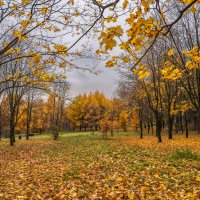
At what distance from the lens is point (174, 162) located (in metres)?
11.4

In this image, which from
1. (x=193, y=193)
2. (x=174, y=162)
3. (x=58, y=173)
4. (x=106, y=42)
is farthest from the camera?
(x=174, y=162)

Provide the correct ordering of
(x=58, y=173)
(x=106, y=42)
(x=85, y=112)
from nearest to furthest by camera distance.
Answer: (x=106, y=42) → (x=58, y=173) → (x=85, y=112)

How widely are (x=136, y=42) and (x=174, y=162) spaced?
→ 939 centimetres

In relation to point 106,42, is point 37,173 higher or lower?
lower

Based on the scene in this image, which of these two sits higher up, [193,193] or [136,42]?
[136,42]

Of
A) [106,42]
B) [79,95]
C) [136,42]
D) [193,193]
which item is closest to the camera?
[106,42]

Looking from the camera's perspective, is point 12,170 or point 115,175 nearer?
point 115,175

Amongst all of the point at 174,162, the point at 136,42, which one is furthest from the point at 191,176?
the point at 136,42

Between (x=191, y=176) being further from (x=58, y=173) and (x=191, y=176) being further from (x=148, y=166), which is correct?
(x=58, y=173)

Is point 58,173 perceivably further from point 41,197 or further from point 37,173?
point 41,197

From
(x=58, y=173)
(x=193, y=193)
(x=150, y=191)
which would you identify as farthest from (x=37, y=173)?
(x=193, y=193)

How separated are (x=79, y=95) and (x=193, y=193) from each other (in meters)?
70.5

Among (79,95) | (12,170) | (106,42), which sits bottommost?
(12,170)

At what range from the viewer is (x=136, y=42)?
10.00 ft
